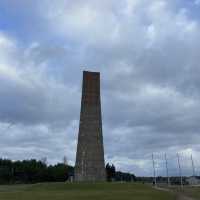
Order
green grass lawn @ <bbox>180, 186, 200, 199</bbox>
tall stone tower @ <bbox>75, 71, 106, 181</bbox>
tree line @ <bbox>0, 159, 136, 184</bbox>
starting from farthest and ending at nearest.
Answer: tree line @ <bbox>0, 159, 136, 184</bbox> → tall stone tower @ <bbox>75, 71, 106, 181</bbox> → green grass lawn @ <bbox>180, 186, 200, 199</bbox>

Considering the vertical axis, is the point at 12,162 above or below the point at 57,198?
above

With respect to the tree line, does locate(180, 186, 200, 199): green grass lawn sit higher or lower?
lower

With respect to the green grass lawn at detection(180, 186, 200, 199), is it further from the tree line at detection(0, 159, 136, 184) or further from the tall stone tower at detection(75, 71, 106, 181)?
the tree line at detection(0, 159, 136, 184)

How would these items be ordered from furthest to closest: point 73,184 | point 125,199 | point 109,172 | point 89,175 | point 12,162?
point 12,162, point 109,172, point 89,175, point 73,184, point 125,199

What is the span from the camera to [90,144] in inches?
2226

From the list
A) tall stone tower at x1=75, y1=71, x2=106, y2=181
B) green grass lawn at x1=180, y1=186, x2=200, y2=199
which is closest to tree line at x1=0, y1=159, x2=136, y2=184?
tall stone tower at x1=75, y1=71, x2=106, y2=181

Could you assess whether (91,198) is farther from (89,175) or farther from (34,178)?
(34,178)

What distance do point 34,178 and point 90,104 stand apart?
48928 millimetres

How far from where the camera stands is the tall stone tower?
56250 mm

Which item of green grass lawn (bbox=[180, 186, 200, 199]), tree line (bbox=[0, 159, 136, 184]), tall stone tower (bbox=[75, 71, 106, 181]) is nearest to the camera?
green grass lawn (bbox=[180, 186, 200, 199])

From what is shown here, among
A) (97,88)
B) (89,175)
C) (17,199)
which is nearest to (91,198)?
(17,199)

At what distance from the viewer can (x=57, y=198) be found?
32469mm

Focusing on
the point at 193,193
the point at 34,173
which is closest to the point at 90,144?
the point at 193,193

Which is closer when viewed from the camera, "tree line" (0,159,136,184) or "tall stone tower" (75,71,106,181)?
"tall stone tower" (75,71,106,181)
